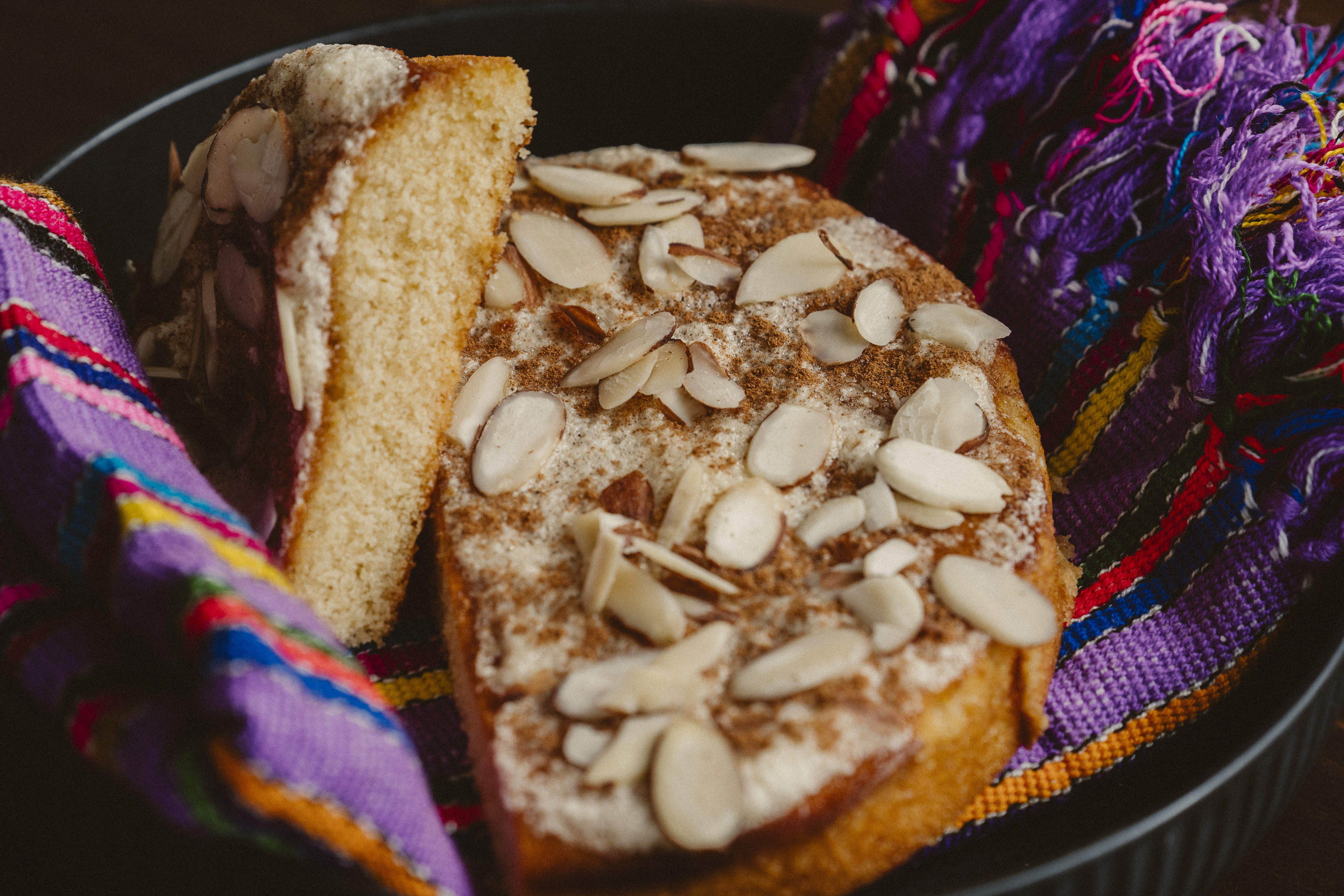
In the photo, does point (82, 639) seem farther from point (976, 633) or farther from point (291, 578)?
point (976, 633)

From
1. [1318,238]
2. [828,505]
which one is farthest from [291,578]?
[1318,238]

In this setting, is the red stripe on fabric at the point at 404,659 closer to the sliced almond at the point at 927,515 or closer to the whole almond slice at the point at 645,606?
the whole almond slice at the point at 645,606

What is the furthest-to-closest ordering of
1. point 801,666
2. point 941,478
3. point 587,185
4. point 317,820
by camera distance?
point 587,185, point 941,478, point 801,666, point 317,820

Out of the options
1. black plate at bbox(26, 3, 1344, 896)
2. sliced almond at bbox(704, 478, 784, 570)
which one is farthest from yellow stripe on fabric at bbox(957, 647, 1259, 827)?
sliced almond at bbox(704, 478, 784, 570)

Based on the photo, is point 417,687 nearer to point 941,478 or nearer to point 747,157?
point 941,478

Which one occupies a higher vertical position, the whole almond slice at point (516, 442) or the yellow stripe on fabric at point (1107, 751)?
the whole almond slice at point (516, 442)

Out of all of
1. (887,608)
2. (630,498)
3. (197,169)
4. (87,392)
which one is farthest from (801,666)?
(197,169)

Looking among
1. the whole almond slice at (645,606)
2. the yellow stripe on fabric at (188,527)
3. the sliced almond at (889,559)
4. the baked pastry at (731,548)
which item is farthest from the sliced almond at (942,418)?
the yellow stripe on fabric at (188,527)
